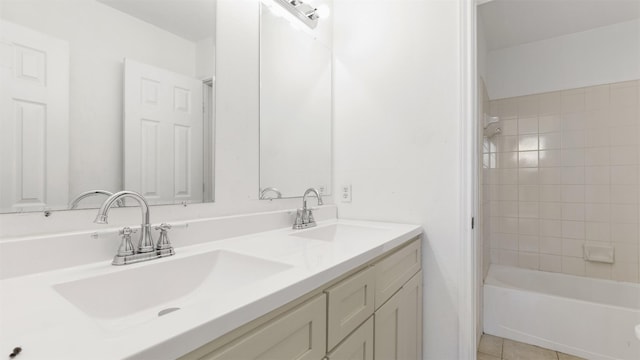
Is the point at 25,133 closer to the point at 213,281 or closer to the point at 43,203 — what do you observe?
the point at 43,203

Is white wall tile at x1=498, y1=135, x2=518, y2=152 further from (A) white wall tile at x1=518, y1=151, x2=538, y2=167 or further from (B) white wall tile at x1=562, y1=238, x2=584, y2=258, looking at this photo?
(B) white wall tile at x1=562, y1=238, x2=584, y2=258

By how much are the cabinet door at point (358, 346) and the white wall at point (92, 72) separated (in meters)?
0.78

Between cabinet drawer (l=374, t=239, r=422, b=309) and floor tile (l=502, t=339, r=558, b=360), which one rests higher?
cabinet drawer (l=374, t=239, r=422, b=309)

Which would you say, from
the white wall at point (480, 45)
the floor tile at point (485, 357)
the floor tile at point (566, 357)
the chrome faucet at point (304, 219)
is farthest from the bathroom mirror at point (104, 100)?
the floor tile at point (566, 357)

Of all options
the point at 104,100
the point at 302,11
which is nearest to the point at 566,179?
the point at 302,11

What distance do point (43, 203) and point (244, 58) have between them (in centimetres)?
86

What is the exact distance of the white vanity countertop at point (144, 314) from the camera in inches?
15.0

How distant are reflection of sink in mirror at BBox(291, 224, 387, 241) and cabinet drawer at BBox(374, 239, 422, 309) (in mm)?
152

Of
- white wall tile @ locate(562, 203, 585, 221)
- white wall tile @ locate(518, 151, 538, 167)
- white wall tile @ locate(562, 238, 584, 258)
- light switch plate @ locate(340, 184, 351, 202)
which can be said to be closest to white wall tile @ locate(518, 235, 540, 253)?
white wall tile @ locate(562, 238, 584, 258)

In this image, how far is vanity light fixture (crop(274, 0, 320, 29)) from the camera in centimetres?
145

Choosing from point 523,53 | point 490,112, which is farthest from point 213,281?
point 523,53

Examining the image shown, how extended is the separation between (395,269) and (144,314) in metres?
0.85

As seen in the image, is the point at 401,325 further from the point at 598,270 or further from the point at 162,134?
the point at 598,270

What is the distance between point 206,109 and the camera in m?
1.11
